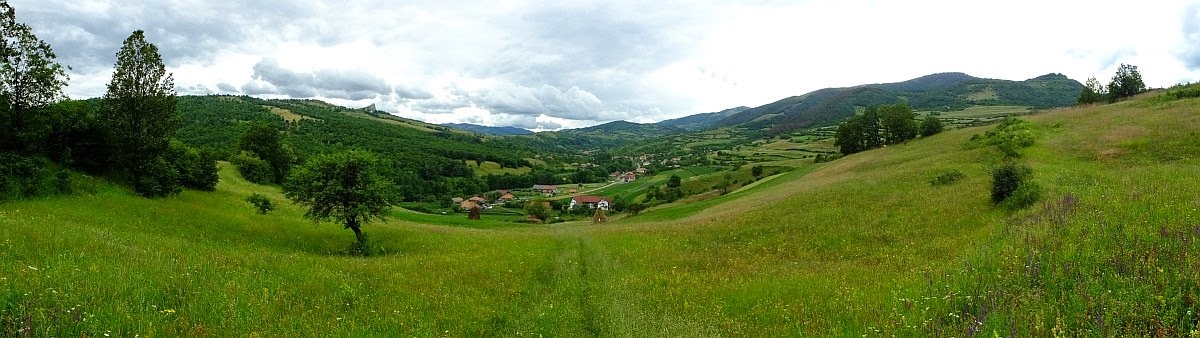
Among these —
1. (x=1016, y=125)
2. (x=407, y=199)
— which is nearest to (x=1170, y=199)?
(x=1016, y=125)

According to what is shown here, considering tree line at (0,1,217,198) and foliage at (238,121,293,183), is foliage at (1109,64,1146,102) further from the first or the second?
foliage at (238,121,293,183)

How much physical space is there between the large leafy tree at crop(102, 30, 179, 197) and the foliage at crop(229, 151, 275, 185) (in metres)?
28.1

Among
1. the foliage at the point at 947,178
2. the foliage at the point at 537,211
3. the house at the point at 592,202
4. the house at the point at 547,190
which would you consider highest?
the foliage at the point at 947,178

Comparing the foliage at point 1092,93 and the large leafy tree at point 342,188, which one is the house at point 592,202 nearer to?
the foliage at point 1092,93

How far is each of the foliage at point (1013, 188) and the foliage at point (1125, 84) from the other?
69.8m

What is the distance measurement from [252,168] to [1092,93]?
112772mm

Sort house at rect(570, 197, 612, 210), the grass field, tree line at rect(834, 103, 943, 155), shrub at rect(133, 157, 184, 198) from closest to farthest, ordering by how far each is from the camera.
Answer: the grass field, shrub at rect(133, 157, 184, 198), tree line at rect(834, 103, 943, 155), house at rect(570, 197, 612, 210)

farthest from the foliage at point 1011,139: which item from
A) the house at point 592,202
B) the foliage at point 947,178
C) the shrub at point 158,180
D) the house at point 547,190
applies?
the house at point 547,190

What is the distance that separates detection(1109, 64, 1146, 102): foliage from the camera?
71125mm

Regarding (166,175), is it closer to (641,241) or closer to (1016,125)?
(641,241)

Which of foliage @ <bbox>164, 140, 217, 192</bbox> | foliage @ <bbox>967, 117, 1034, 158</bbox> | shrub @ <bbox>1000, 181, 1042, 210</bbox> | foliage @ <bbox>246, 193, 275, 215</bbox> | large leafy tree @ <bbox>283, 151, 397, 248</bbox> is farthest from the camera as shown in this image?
foliage @ <bbox>967, 117, 1034, 158</bbox>

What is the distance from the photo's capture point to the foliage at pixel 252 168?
5681cm

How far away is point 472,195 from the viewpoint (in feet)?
559

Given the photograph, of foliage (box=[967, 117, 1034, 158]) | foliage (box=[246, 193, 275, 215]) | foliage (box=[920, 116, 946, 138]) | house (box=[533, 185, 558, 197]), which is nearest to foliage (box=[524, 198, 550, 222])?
foliage (box=[246, 193, 275, 215])
